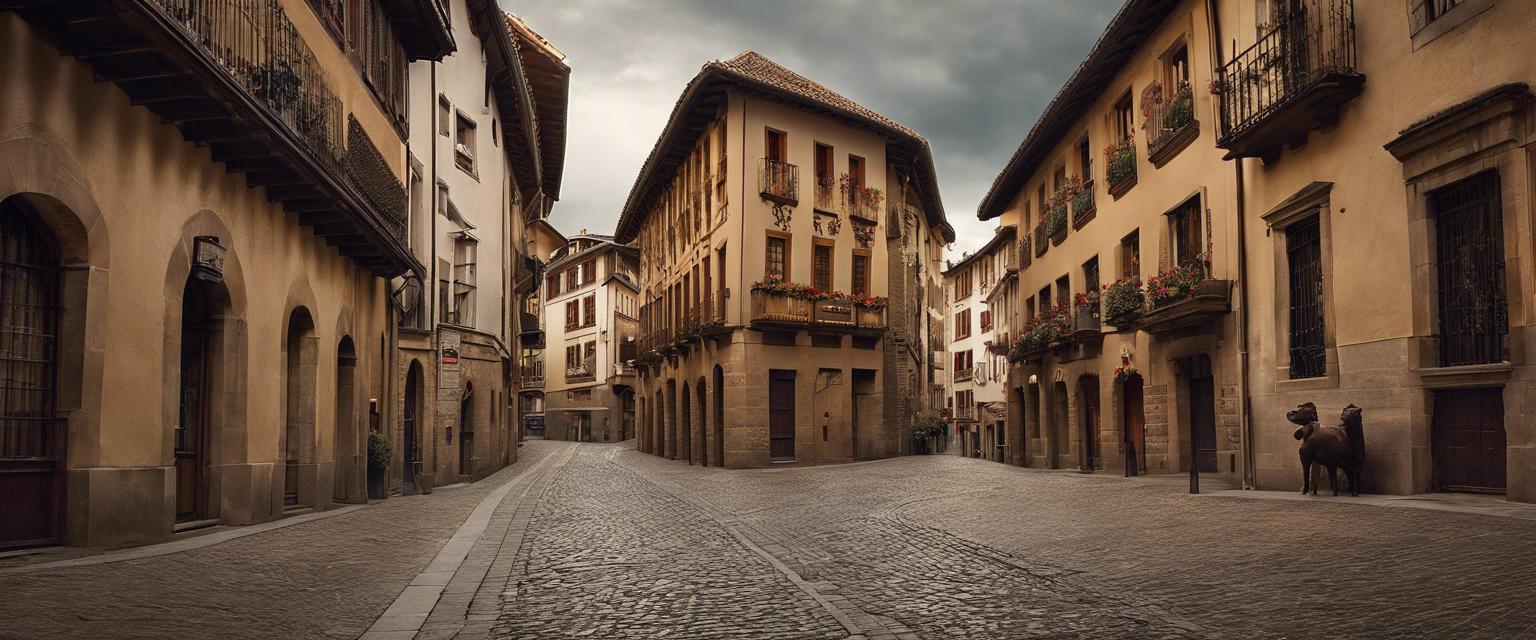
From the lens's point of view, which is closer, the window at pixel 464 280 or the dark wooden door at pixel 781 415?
the window at pixel 464 280

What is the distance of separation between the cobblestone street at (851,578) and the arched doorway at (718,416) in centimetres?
1892

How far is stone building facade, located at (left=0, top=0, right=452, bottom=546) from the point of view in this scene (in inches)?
341

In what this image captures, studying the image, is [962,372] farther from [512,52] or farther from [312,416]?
[312,416]

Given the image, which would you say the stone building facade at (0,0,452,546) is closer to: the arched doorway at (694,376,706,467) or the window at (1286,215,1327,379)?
the window at (1286,215,1327,379)

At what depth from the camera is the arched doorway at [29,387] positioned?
8.75 m

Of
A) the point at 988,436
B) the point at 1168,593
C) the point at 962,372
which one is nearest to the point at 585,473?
the point at 1168,593

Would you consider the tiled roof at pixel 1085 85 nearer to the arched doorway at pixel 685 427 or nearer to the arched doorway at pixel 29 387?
the arched doorway at pixel 685 427

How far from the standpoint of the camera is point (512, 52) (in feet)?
99.3

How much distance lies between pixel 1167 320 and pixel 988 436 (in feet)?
128

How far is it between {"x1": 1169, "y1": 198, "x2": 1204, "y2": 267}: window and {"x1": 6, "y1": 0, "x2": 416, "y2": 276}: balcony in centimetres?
1343

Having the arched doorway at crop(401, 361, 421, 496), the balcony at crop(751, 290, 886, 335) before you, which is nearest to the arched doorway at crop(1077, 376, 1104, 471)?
the balcony at crop(751, 290, 886, 335)

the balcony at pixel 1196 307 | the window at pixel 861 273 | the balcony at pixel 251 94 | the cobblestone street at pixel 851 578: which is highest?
the window at pixel 861 273

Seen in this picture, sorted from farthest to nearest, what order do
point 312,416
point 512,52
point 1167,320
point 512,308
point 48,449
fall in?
point 512,308 < point 512,52 < point 1167,320 < point 312,416 < point 48,449

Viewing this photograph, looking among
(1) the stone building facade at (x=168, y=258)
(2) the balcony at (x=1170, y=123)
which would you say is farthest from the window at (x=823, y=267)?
(1) the stone building facade at (x=168, y=258)
